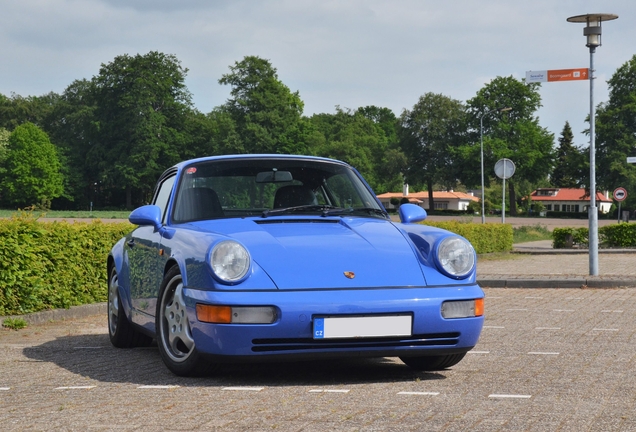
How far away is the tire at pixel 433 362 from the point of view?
6.16 metres

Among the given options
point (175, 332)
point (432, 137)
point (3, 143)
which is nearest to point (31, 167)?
point (3, 143)

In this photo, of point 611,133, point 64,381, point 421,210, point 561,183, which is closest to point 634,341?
point 421,210

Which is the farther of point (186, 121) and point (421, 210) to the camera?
point (186, 121)

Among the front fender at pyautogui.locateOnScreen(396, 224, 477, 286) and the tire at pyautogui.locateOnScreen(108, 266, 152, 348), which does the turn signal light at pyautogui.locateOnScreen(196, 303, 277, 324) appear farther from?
the tire at pyautogui.locateOnScreen(108, 266, 152, 348)

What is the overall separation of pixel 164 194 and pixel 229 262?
2115 mm

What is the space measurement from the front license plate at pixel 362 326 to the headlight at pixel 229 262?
53 cm

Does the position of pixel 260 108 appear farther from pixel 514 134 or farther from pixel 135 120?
pixel 514 134

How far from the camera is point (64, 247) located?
10.8 metres

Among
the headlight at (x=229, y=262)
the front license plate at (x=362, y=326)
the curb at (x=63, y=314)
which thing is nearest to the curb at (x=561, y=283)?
the curb at (x=63, y=314)

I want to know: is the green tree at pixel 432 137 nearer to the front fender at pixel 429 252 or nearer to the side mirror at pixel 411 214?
the side mirror at pixel 411 214

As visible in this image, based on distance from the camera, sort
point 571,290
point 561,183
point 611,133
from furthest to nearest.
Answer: point 561,183, point 611,133, point 571,290

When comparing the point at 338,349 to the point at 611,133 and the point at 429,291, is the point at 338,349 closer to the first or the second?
the point at 429,291

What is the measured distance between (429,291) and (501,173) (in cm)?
2295

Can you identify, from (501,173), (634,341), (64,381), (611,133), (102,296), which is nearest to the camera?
(64,381)
